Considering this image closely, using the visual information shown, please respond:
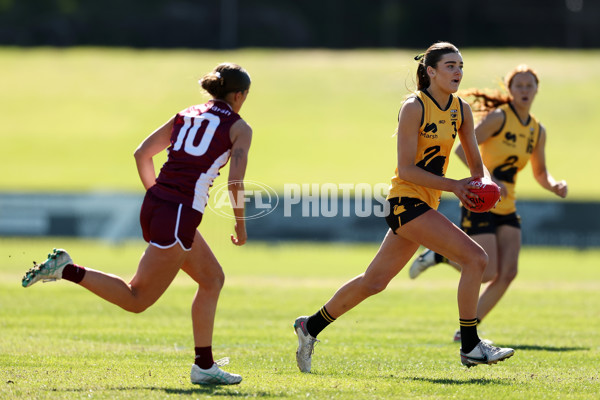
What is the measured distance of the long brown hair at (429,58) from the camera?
7.21m

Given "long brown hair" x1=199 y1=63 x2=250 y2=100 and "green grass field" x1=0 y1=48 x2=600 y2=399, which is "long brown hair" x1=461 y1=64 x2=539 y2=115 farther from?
"long brown hair" x1=199 y1=63 x2=250 y2=100

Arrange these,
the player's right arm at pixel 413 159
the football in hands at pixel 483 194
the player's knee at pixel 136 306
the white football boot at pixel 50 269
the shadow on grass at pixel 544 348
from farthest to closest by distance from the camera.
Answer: the shadow on grass at pixel 544 348
the football in hands at pixel 483 194
the player's right arm at pixel 413 159
the player's knee at pixel 136 306
the white football boot at pixel 50 269

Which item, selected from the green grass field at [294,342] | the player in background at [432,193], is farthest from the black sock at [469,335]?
the green grass field at [294,342]

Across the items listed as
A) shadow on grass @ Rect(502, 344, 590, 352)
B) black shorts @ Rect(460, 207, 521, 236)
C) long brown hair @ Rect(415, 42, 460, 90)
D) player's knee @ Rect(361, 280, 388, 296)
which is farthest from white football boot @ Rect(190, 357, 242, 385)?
black shorts @ Rect(460, 207, 521, 236)

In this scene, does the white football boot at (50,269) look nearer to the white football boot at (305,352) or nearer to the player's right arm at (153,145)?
the player's right arm at (153,145)

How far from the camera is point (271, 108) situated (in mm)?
49312

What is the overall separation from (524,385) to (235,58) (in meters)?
50.6

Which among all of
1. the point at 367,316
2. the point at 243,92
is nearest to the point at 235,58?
the point at 367,316

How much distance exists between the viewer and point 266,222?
2498 cm

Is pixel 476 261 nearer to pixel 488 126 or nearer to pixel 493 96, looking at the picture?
pixel 488 126

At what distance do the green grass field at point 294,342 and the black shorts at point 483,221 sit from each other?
110 cm

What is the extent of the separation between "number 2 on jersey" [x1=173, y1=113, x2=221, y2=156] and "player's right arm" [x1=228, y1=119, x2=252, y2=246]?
0.14 metres

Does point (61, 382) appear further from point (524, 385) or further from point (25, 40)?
point (25, 40)

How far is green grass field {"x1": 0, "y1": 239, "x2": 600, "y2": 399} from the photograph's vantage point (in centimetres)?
646
